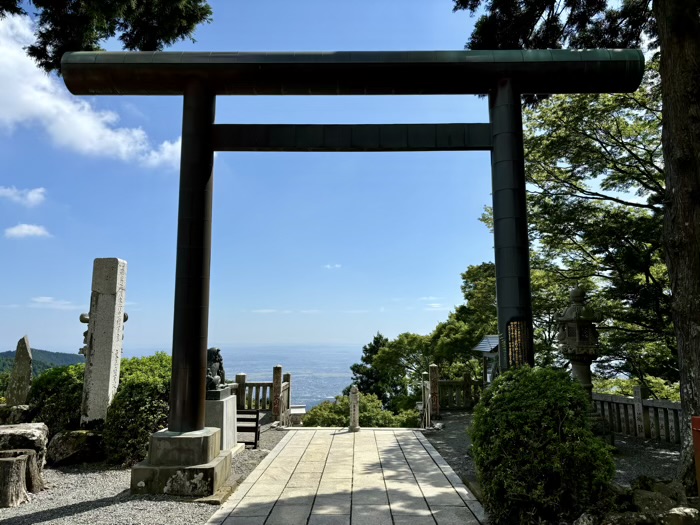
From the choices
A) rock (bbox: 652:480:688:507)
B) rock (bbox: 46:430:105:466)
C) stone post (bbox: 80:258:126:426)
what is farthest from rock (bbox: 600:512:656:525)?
stone post (bbox: 80:258:126:426)

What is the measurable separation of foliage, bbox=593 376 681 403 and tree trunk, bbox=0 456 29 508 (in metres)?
14.6

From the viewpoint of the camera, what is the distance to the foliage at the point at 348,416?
Result: 17938 millimetres

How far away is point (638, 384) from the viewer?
45.3 feet

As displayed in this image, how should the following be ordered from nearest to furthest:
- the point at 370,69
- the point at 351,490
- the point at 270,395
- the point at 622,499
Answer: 1. the point at 622,499
2. the point at 351,490
3. the point at 370,69
4. the point at 270,395

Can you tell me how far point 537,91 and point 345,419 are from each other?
1426cm

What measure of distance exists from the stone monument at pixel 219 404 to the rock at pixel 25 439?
232cm

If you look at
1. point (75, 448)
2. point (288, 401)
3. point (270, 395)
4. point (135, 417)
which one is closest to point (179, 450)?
point (135, 417)

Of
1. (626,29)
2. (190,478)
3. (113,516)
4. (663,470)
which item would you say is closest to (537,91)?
(626,29)

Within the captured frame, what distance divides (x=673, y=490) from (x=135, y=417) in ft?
24.9

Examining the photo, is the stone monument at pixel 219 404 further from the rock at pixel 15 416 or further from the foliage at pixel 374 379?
the foliage at pixel 374 379

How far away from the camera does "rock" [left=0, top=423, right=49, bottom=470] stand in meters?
6.73

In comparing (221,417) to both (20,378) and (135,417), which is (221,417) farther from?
(20,378)

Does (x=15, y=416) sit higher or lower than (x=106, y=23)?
lower

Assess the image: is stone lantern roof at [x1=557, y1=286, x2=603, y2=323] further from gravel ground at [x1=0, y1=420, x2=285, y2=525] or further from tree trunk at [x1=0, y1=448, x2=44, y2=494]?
tree trunk at [x1=0, y1=448, x2=44, y2=494]
